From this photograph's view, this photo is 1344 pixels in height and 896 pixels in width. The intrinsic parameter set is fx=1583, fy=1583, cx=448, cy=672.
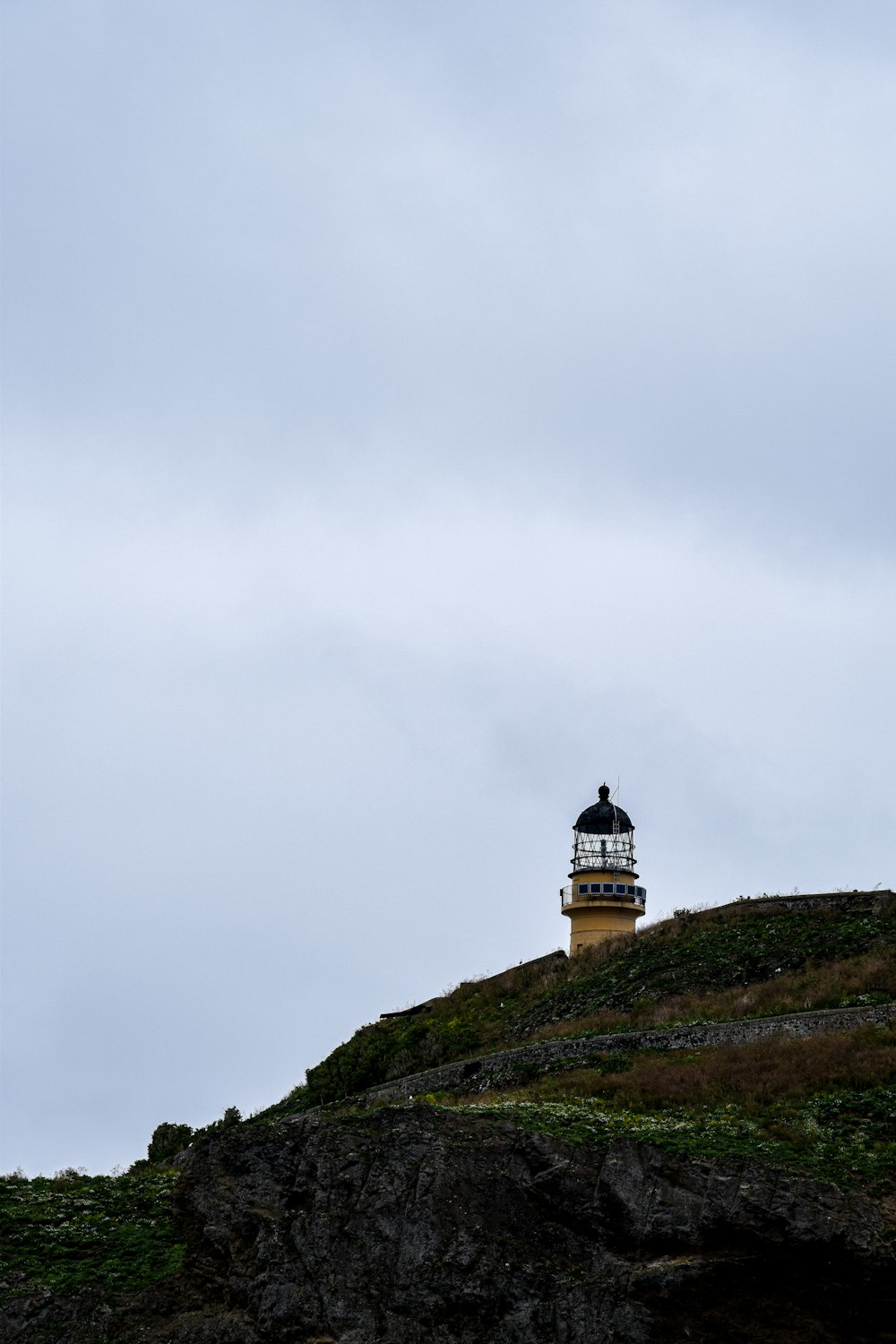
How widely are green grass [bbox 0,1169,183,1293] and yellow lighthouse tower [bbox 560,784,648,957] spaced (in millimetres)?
30371

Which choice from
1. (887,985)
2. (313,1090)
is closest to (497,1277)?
(887,985)

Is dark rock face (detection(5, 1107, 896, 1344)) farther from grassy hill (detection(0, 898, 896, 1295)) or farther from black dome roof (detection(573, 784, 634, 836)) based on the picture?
black dome roof (detection(573, 784, 634, 836))

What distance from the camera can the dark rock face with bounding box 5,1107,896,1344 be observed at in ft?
102

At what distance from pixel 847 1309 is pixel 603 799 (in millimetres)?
42294

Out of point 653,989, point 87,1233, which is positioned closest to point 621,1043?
point 653,989

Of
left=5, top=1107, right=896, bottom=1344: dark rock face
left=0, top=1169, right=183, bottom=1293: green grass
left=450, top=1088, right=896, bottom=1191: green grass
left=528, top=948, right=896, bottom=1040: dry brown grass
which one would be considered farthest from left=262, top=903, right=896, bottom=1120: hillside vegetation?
left=0, top=1169, right=183, bottom=1293: green grass

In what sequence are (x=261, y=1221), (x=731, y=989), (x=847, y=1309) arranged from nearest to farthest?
(x=847, y=1309) < (x=261, y=1221) < (x=731, y=989)

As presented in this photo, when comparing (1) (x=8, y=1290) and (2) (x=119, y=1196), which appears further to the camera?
(2) (x=119, y=1196)

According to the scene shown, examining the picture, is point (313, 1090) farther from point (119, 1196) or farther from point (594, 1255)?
point (594, 1255)

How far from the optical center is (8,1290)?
35.0 metres

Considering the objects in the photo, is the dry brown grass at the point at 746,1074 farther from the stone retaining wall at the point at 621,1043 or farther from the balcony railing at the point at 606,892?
the balcony railing at the point at 606,892

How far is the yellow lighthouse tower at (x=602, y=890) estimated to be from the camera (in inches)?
2724

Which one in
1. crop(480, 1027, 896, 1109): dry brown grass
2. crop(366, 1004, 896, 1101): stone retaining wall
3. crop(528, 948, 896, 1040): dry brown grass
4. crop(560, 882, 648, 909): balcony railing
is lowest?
crop(480, 1027, 896, 1109): dry brown grass

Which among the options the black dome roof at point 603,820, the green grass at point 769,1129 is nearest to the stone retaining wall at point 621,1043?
the green grass at point 769,1129
